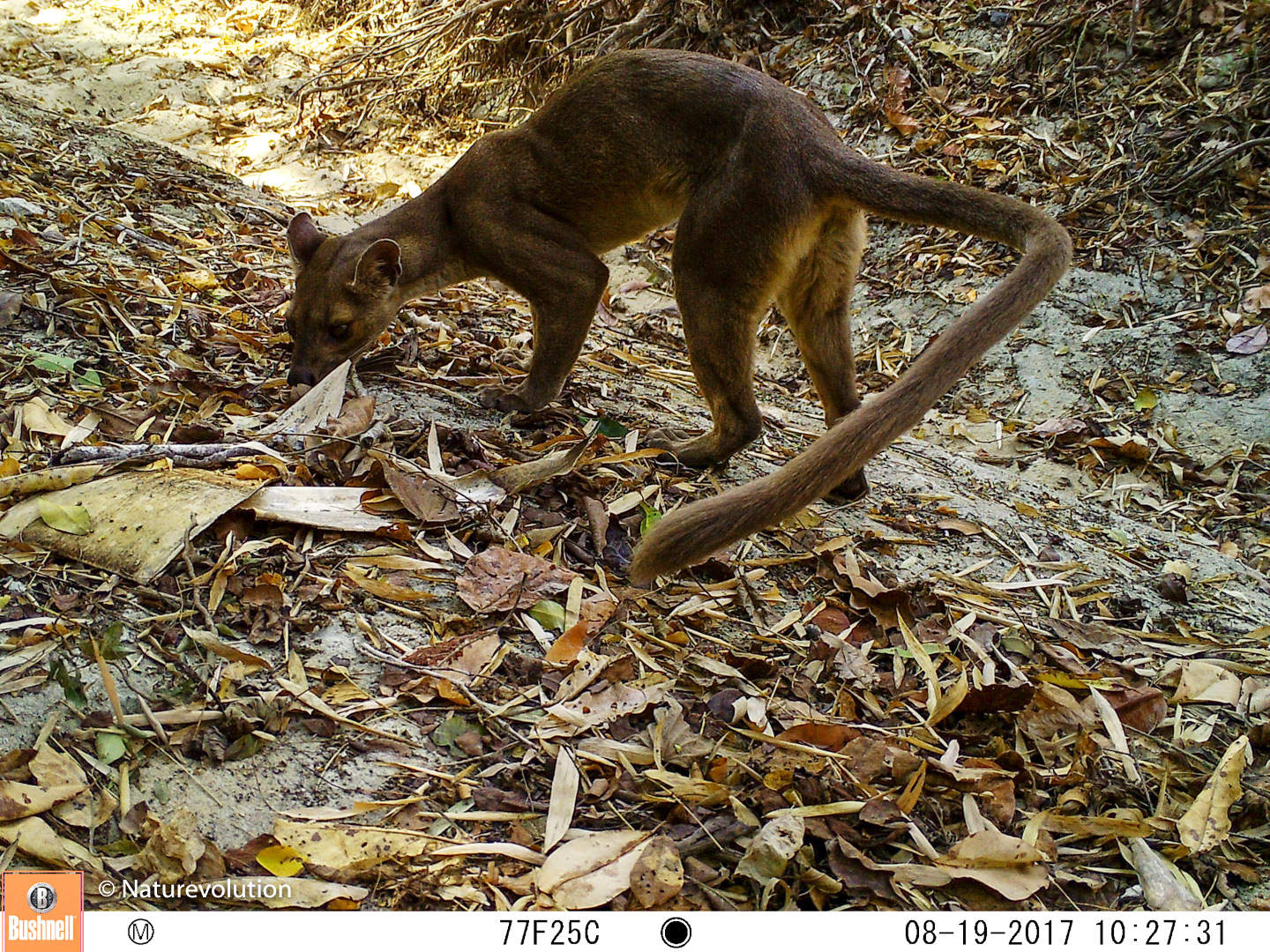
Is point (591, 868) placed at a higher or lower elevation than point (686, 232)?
lower

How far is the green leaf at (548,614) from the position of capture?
2715 millimetres

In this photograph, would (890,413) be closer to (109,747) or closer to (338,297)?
(109,747)

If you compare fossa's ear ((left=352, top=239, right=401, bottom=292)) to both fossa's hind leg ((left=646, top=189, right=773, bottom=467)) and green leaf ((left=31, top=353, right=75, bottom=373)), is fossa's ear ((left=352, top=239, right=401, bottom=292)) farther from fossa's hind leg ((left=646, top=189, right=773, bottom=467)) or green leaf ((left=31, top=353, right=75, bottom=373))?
fossa's hind leg ((left=646, top=189, right=773, bottom=467))

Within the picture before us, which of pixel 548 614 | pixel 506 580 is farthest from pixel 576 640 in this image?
pixel 506 580

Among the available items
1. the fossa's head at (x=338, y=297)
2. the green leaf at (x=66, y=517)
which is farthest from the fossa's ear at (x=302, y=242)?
the green leaf at (x=66, y=517)

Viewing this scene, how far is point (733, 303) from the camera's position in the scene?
376 cm

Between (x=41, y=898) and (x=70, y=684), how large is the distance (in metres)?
0.56

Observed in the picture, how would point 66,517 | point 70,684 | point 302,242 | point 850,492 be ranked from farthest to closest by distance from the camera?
1. point 302,242
2. point 850,492
3. point 66,517
4. point 70,684

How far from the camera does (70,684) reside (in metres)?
2.12

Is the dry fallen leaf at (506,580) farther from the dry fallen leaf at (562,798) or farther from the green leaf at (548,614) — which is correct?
the dry fallen leaf at (562,798)
